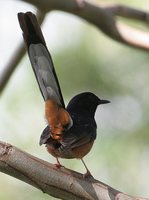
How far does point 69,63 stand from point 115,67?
0.76 m

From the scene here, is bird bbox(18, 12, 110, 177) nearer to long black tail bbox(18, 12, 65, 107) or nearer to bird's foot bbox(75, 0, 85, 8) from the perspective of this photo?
long black tail bbox(18, 12, 65, 107)

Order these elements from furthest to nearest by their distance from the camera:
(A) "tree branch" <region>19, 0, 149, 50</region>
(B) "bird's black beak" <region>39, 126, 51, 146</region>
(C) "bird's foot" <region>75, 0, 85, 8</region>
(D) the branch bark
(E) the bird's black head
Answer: (C) "bird's foot" <region>75, 0, 85, 8</region> → (A) "tree branch" <region>19, 0, 149, 50</region> → (E) the bird's black head → (B) "bird's black beak" <region>39, 126, 51, 146</region> → (D) the branch bark

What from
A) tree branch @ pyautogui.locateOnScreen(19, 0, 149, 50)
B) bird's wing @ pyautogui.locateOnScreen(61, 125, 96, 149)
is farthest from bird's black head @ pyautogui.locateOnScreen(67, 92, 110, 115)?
tree branch @ pyautogui.locateOnScreen(19, 0, 149, 50)

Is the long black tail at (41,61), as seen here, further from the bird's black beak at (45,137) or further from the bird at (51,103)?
the bird's black beak at (45,137)

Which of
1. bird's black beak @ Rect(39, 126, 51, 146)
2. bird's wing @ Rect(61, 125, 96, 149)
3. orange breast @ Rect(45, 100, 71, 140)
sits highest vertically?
orange breast @ Rect(45, 100, 71, 140)

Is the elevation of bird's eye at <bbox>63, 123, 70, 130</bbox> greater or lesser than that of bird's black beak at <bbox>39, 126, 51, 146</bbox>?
greater

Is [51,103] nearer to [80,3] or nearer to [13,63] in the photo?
[80,3]

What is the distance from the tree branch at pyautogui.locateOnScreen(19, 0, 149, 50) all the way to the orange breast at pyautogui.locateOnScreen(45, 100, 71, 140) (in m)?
1.24

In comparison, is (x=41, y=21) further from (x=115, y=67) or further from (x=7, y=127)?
(x=115, y=67)

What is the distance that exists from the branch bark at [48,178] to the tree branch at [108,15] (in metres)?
1.74

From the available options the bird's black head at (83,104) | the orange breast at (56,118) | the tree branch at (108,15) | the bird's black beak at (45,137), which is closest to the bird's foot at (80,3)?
the tree branch at (108,15)

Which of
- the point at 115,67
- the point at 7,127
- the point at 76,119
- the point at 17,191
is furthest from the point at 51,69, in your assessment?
the point at 115,67

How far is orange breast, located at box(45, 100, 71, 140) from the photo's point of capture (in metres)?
3.54

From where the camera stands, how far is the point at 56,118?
3.58 metres
